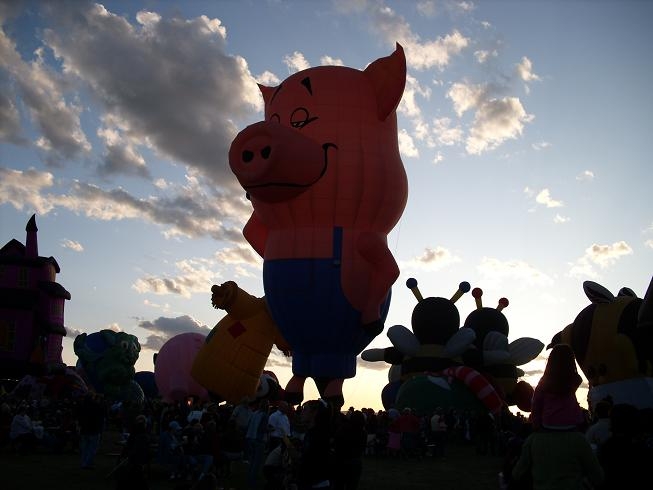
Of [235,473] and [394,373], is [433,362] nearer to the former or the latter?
[394,373]

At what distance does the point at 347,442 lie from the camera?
24.8 ft

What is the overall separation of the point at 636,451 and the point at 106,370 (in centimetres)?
2646

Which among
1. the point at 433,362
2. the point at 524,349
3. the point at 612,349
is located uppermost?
the point at 524,349

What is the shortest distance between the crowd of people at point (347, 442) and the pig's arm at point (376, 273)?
8.55ft

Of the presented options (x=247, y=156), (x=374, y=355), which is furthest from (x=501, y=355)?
(x=247, y=156)

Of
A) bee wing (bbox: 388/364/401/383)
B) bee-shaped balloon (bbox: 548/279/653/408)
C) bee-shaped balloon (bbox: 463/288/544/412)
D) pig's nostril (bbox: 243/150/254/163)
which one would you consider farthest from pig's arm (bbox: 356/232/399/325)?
bee wing (bbox: 388/364/401/383)

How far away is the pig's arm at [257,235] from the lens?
19.0m

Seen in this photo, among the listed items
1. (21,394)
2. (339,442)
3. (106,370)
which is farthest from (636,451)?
(106,370)

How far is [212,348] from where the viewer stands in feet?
64.5

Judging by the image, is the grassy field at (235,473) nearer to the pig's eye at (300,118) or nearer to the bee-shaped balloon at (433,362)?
the bee-shaped balloon at (433,362)

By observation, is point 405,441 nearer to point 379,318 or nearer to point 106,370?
point 379,318

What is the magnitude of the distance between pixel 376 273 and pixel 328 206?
2.03m

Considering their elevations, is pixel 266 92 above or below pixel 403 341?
above

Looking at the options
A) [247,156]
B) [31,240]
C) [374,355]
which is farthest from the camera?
[31,240]
